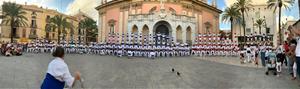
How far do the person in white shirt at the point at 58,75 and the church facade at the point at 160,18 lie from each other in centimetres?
2748

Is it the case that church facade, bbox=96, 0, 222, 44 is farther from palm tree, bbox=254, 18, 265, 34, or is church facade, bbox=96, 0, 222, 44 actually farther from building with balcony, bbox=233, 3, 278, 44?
A: palm tree, bbox=254, 18, 265, 34

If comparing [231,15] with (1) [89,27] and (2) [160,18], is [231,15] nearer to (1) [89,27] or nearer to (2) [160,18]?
(2) [160,18]

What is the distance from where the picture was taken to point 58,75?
18.7 feet

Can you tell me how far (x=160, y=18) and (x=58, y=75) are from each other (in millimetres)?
35713

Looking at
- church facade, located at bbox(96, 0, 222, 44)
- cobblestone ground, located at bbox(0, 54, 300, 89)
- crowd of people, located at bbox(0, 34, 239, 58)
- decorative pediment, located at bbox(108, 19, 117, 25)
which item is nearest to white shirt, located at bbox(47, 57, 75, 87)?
cobblestone ground, located at bbox(0, 54, 300, 89)

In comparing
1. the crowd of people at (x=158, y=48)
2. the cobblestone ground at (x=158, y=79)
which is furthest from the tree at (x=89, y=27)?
the cobblestone ground at (x=158, y=79)

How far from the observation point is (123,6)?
52.2 m

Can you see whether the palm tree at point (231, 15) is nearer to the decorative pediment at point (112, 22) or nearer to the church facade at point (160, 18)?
the church facade at point (160, 18)

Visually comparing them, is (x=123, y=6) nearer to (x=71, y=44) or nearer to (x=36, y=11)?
A: (x=71, y=44)

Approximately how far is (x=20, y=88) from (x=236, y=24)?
54526mm

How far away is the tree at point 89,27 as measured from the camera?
8032cm

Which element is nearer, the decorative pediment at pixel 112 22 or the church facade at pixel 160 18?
the church facade at pixel 160 18

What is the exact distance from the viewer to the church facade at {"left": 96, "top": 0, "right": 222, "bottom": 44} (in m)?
41.6

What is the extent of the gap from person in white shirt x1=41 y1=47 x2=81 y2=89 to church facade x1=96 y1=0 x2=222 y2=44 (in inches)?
1082
